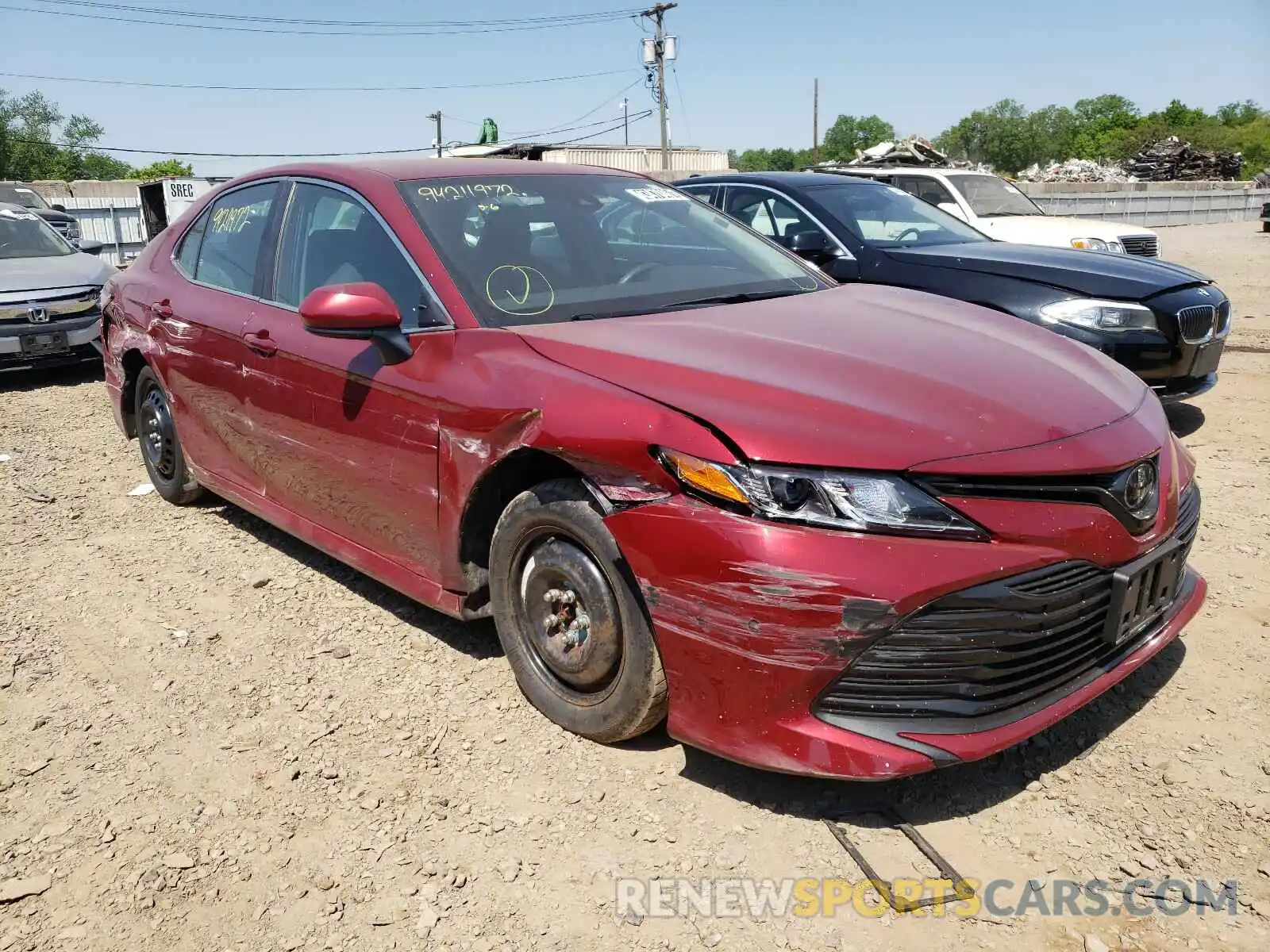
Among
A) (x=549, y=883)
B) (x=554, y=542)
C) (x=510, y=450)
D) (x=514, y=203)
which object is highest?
(x=514, y=203)

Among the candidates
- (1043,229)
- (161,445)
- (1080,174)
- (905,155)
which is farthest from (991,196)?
(1080,174)

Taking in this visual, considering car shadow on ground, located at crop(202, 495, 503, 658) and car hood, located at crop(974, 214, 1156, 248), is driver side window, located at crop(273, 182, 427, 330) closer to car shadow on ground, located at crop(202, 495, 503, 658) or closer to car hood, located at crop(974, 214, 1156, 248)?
car shadow on ground, located at crop(202, 495, 503, 658)

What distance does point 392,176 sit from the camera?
3584 mm

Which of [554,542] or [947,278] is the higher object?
[947,278]

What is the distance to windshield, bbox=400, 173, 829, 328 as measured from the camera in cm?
322

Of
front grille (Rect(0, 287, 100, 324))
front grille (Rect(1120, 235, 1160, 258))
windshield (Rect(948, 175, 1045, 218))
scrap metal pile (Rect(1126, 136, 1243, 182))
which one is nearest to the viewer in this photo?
front grille (Rect(0, 287, 100, 324))

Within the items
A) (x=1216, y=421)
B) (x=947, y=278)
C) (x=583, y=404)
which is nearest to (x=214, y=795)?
(x=583, y=404)

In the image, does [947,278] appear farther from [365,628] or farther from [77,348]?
[77,348]

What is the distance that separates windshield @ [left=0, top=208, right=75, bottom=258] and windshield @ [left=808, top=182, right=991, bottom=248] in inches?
297

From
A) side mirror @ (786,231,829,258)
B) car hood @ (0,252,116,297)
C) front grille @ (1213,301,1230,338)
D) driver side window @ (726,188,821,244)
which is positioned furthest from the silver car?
front grille @ (1213,301,1230,338)

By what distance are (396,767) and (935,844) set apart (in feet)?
4.83

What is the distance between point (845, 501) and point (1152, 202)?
33.5 metres

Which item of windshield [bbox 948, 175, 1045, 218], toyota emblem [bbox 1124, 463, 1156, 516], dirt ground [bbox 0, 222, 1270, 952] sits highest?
windshield [bbox 948, 175, 1045, 218]

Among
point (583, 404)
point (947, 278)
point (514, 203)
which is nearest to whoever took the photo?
point (583, 404)
